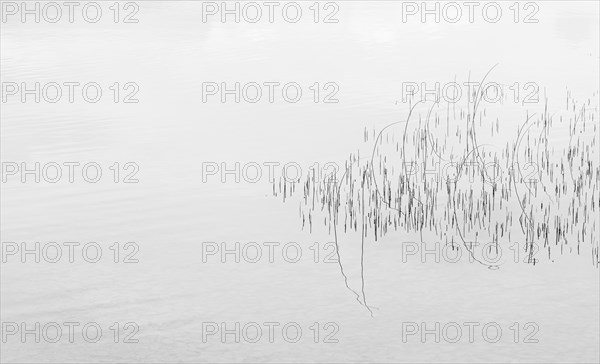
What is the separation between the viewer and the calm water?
7645 mm

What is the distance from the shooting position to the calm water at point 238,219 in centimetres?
764

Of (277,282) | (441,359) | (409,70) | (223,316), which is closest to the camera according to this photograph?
(441,359)

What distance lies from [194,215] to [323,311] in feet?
9.56

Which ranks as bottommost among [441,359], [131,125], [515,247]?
[441,359]

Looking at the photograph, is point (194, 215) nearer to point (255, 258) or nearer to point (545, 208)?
point (255, 258)

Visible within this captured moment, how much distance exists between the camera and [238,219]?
10617 millimetres

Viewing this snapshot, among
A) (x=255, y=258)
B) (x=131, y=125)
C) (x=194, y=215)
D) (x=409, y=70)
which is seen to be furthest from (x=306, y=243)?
(x=409, y=70)

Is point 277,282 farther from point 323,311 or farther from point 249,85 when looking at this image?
point 249,85

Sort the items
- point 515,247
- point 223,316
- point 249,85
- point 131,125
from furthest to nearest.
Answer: point 249,85, point 131,125, point 515,247, point 223,316

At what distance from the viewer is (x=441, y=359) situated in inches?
288

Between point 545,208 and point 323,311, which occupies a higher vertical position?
point 545,208

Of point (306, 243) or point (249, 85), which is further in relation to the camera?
point (249, 85)

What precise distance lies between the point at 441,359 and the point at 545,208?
3535mm

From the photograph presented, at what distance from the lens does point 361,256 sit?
939 cm
